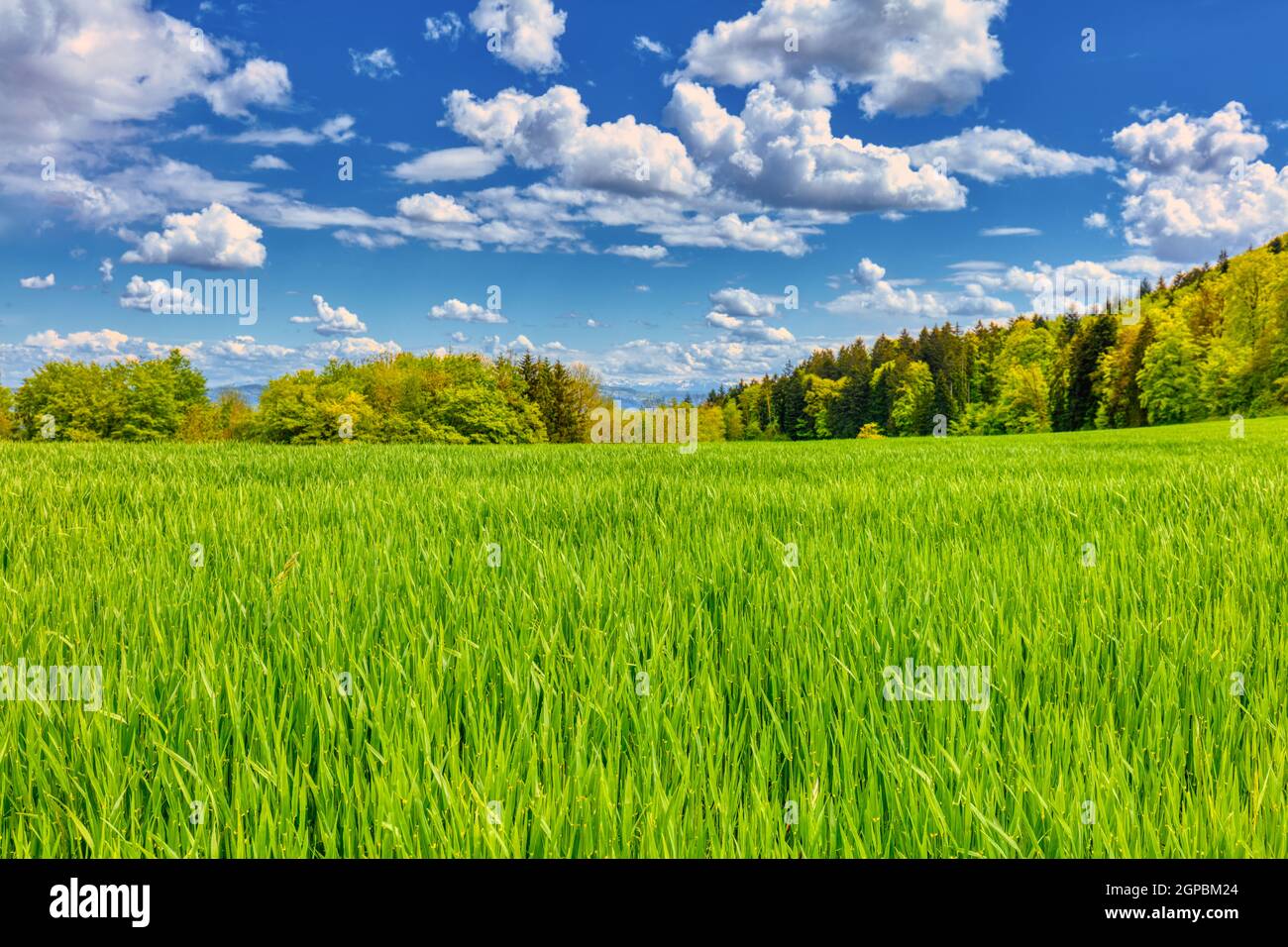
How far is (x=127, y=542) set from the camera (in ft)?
11.5

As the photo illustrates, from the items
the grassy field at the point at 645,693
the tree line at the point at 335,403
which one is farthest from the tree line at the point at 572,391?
the grassy field at the point at 645,693

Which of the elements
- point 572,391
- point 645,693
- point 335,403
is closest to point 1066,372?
point 572,391

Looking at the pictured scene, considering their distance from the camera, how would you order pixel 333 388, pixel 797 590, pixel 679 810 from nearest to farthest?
pixel 679 810
pixel 797 590
pixel 333 388

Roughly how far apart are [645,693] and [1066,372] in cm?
7673

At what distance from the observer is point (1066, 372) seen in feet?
216

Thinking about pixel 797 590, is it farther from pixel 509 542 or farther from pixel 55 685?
pixel 55 685

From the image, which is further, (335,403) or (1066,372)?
(1066,372)

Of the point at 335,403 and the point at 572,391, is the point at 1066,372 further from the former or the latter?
the point at 335,403

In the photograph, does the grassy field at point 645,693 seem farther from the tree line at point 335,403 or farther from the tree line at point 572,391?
the tree line at point 335,403

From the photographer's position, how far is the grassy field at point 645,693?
1.24m

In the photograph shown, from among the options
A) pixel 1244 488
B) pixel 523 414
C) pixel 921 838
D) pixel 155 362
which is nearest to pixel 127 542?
pixel 921 838

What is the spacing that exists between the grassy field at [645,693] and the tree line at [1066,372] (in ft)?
96.3
